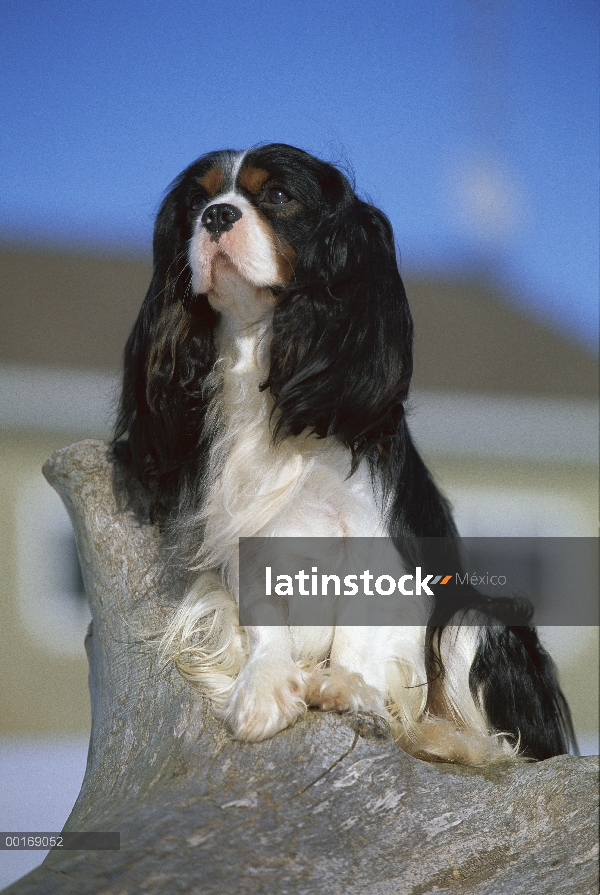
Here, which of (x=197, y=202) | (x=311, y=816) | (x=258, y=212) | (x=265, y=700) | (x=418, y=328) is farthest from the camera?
(x=418, y=328)

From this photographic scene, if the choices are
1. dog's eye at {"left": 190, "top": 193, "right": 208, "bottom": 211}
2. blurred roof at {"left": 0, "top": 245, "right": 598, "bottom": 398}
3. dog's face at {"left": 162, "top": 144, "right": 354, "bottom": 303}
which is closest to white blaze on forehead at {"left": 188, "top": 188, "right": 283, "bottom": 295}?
dog's face at {"left": 162, "top": 144, "right": 354, "bottom": 303}

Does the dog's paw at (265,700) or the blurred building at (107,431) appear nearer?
the dog's paw at (265,700)

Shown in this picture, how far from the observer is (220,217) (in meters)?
1.98

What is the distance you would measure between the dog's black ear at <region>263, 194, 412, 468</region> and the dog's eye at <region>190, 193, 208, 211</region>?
0.95 ft

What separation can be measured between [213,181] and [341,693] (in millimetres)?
1191

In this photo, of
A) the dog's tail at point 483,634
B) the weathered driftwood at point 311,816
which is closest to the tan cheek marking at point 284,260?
the dog's tail at point 483,634

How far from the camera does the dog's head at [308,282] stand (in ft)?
6.61

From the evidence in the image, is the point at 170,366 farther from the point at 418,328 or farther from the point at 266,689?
the point at 418,328

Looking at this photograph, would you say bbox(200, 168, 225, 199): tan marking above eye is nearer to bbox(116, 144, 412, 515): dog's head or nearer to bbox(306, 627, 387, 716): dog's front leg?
bbox(116, 144, 412, 515): dog's head

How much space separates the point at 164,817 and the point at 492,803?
622 millimetres

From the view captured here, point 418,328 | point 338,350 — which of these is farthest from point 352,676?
point 418,328

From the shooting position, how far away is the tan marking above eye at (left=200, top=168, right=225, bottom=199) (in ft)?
6.86

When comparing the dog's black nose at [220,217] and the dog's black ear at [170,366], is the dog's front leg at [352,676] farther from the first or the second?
the dog's black nose at [220,217]

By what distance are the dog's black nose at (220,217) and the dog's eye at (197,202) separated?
164 mm
